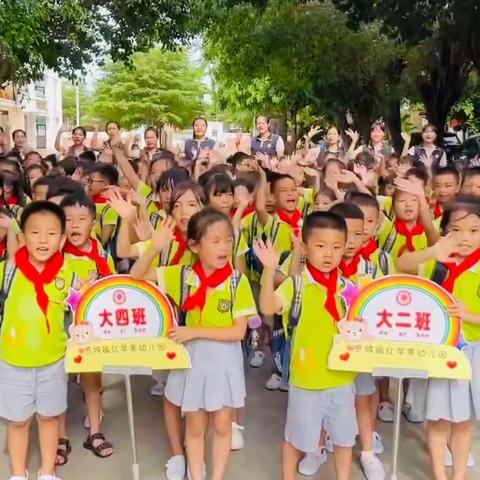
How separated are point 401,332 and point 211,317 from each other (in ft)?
2.43

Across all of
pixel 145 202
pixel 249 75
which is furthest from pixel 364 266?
pixel 249 75

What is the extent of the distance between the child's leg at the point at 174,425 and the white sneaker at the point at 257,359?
4.58ft

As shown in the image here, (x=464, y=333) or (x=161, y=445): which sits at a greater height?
(x=464, y=333)

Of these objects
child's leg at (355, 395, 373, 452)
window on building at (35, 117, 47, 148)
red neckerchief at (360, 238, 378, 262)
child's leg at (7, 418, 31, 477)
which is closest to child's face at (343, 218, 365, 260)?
red neckerchief at (360, 238, 378, 262)

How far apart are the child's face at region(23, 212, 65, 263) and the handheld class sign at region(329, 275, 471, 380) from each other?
1.19 m

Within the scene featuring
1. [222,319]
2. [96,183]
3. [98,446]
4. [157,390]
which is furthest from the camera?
[96,183]

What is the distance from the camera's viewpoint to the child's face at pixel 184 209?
135 inches

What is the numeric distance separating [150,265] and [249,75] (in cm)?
1515

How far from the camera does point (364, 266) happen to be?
3223 millimetres

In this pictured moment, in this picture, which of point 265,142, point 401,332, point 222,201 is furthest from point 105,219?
point 265,142

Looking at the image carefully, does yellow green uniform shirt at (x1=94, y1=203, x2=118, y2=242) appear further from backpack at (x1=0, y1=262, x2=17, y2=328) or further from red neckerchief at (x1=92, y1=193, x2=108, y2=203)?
backpack at (x1=0, y1=262, x2=17, y2=328)

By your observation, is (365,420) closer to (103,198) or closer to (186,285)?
(186,285)

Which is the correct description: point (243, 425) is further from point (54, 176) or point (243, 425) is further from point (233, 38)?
point (233, 38)

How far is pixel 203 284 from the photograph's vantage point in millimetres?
2869
